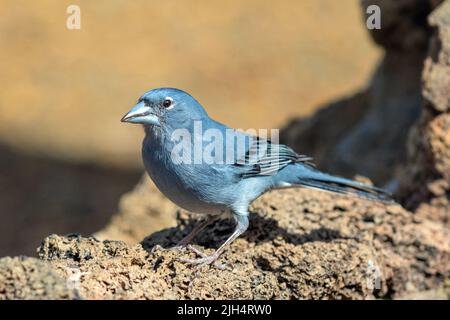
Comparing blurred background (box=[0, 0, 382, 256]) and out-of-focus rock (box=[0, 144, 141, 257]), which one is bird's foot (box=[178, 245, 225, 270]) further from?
blurred background (box=[0, 0, 382, 256])

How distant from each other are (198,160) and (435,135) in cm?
203

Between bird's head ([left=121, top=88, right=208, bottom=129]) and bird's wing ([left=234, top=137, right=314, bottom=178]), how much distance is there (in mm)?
470

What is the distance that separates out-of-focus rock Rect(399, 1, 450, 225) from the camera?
6.11 m

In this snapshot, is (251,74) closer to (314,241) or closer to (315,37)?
(315,37)

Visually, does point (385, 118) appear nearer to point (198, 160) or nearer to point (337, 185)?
point (337, 185)

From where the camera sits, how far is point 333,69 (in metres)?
13.4

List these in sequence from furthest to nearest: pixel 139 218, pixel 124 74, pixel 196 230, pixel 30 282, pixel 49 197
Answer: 1. pixel 124 74
2. pixel 49 197
3. pixel 139 218
4. pixel 196 230
5. pixel 30 282

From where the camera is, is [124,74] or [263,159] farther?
[124,74]

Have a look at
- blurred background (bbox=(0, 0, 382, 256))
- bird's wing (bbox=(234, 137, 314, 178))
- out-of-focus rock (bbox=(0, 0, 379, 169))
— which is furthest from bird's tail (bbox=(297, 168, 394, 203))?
out-of-focus rock (bbox=(0, 0, 379, 169))

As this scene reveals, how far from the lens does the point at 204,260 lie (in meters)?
4.75

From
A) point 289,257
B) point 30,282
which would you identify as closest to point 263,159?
point 289,257

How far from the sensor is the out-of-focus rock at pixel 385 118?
7387mm

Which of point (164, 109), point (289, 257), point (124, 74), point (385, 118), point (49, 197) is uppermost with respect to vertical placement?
point (124, 74)

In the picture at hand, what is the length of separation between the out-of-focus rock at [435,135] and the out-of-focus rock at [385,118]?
0.82 m
